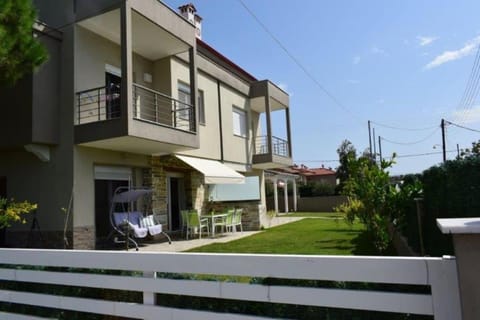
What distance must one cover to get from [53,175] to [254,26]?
36.5 ft

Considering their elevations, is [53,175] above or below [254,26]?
below

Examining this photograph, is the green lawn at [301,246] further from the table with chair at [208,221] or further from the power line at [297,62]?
the power line at [297,62]

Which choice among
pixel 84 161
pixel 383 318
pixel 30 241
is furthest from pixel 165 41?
pixel 383 318

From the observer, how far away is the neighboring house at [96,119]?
1570 centimetres

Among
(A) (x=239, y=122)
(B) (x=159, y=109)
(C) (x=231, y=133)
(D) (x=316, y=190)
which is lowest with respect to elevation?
(D) (x=316, y=190)

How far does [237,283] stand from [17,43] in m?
8.71

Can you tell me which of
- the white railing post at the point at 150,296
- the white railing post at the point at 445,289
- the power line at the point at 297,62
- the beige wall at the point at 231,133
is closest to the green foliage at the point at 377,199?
the power line at the point at 297,62

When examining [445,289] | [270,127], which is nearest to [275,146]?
[270,127]

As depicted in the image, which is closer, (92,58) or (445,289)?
(445,289)

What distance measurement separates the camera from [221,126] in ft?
88.3

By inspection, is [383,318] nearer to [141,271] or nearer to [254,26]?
[141,271]

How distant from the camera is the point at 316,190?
55.7m

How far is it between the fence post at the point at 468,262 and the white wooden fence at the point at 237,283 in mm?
142

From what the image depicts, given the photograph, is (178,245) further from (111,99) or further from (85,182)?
(111,99)
